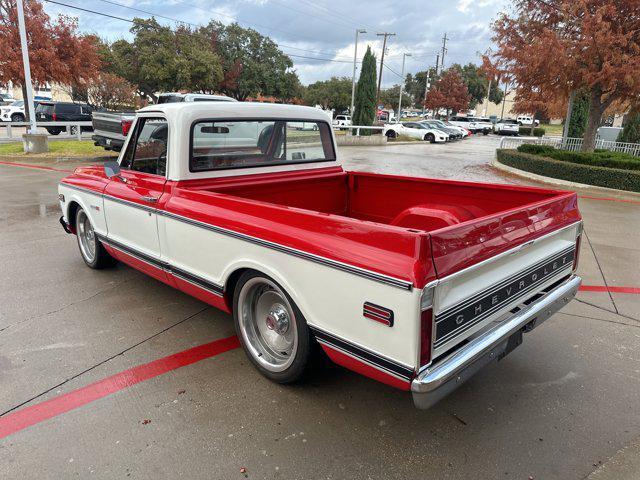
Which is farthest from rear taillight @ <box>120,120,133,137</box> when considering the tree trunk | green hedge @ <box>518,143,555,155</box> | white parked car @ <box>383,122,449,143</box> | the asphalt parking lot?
white parked car @ <box>383,122,449,143</box>

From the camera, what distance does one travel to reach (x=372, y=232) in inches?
90.6

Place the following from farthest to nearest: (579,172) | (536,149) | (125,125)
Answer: (536,149)
(125,125)
(579,172)

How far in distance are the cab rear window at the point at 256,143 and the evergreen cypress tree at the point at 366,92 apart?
27.2 meters

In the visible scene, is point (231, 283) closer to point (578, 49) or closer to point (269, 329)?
point (269, 329)

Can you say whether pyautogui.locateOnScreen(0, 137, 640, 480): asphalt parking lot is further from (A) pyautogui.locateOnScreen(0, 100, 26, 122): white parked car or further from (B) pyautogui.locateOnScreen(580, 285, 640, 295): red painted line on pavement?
(A) pyautogui.locateOnScreen(0, 100, 26, 122): white parked car

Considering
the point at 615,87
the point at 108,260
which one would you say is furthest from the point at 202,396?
the point at 615,87

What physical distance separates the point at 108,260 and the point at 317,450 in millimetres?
3569

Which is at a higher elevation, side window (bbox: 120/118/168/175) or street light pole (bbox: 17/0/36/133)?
street light pole (bbox: 17/0/36/133)

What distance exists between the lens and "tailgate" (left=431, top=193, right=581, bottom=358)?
7.35 ft

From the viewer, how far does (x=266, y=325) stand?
321 cm

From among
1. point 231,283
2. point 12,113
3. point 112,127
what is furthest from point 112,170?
point 12,113

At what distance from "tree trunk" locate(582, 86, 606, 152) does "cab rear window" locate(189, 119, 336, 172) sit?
44.3 ft

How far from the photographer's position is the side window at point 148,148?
3861 millimetres

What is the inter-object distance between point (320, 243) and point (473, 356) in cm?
97
